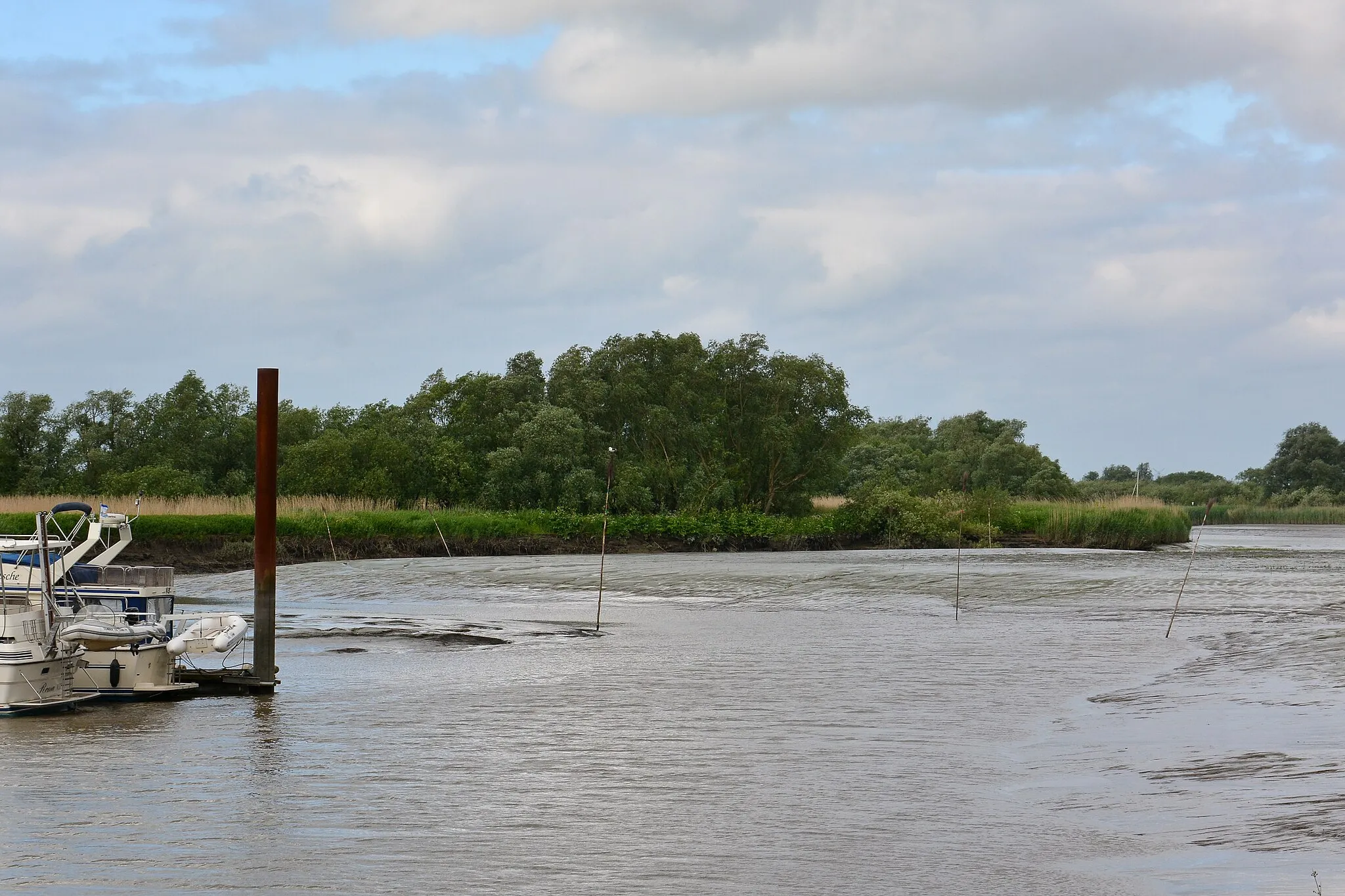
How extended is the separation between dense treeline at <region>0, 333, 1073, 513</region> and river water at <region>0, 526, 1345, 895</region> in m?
48.2

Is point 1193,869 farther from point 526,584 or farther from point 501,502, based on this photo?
point 501,502

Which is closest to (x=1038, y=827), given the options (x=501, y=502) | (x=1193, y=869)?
(x=1193, y=869)

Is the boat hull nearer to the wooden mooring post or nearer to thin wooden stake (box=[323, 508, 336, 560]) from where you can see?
the wooden mooring post

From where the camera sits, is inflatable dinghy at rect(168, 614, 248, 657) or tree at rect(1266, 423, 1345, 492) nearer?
inflatable dinghy at rect(168, 614, 248, 657)

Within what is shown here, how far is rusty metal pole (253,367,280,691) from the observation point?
23031 millimetres

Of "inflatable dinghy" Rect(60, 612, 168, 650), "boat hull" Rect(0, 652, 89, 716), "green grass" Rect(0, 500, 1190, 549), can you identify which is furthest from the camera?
"green grass" Rect(0, 500, 1190, 549)

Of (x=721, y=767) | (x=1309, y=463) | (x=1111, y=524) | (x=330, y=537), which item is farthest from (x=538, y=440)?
(x=1309, y=463)

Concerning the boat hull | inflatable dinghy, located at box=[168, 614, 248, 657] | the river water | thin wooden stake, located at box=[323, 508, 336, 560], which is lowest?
the river water

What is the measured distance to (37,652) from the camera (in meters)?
21.2

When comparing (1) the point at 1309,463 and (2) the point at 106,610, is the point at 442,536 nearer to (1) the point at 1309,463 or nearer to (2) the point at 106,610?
(2) the point at 106,610

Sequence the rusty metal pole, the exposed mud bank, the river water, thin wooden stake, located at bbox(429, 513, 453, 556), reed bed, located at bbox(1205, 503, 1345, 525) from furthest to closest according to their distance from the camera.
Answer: reed bed, located at bbox(1205, 503, 1345, 525) < thin wooden stake, located at bbox(429, 513, 453, 556) < the exposed mud bank < the rusty metal pole < the river water

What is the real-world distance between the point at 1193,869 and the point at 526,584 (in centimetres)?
4043

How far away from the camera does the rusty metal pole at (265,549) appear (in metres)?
23.0

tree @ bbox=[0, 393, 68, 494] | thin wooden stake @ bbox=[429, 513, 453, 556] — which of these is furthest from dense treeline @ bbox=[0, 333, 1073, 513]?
thin wooden stake @ bbox=[429, 513, 453, 556]
